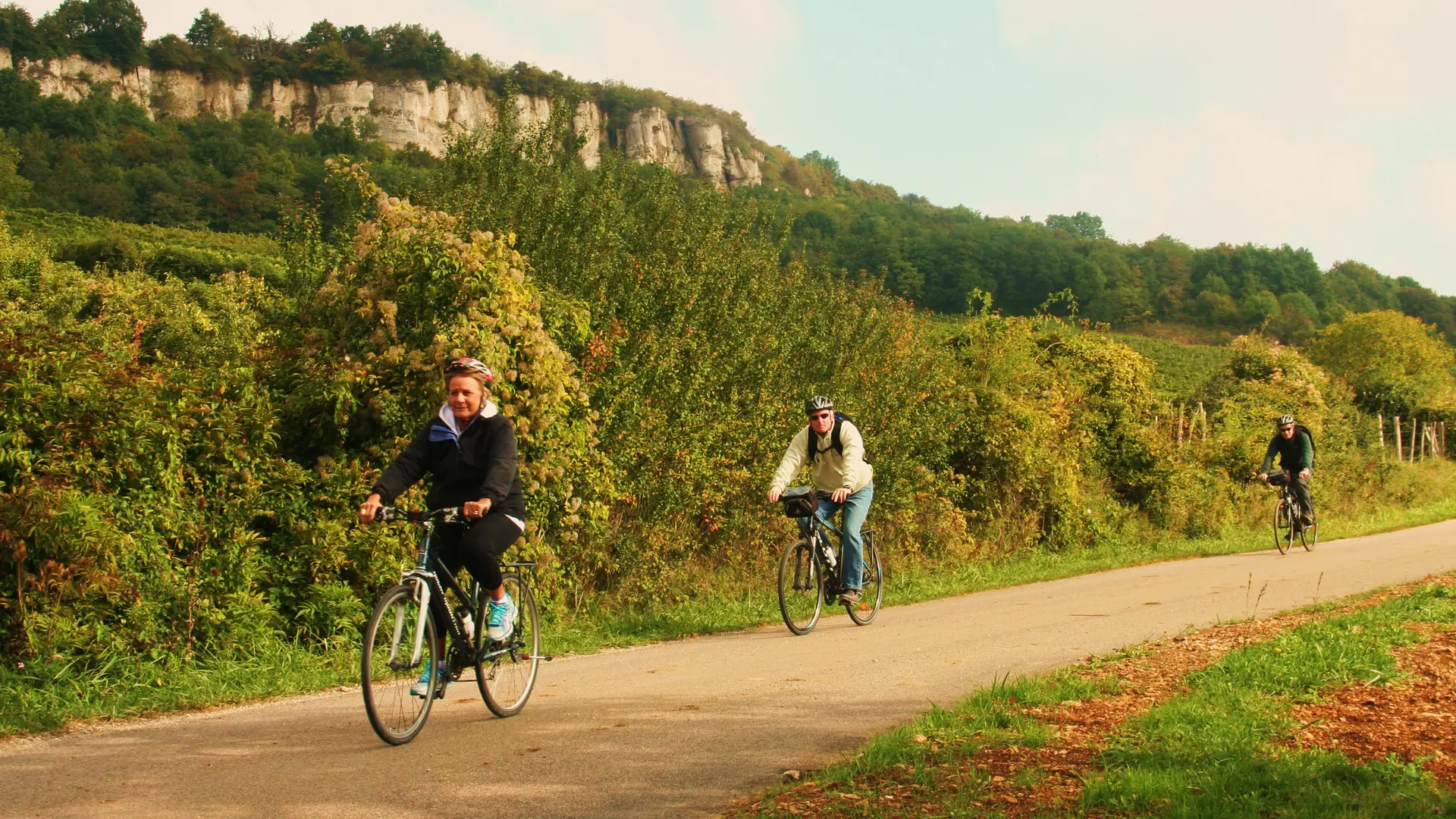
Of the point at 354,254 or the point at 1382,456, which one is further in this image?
the point at 1382,456

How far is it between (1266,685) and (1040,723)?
5.56 ft

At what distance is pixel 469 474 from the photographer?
6383 mm

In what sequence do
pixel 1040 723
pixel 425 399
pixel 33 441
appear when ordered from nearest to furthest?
pixel 1040 723, pixel 33 441, pixel 425 399

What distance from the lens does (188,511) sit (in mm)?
7898

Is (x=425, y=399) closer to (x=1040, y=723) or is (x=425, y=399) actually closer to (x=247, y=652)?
(x=247, y=652)

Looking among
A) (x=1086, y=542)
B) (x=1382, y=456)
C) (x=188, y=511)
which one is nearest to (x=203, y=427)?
(x=188, y=511)

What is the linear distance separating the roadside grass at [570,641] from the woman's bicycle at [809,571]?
81cm

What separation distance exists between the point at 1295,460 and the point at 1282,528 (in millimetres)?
1139

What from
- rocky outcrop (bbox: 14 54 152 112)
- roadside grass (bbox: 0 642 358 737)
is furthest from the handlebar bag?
rocky outcrop (bbox: 14 54 152 112)

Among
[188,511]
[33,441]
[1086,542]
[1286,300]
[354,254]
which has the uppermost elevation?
[1286,300]

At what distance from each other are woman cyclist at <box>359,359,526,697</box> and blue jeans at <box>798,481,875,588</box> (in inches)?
181

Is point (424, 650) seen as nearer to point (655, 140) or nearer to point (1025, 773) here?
point (1025, 773)

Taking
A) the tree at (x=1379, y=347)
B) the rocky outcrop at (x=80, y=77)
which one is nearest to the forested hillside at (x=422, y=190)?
the rocky outcrop at (x=80, y=77)

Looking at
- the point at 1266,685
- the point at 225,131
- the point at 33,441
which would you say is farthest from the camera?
the point at 225,131
